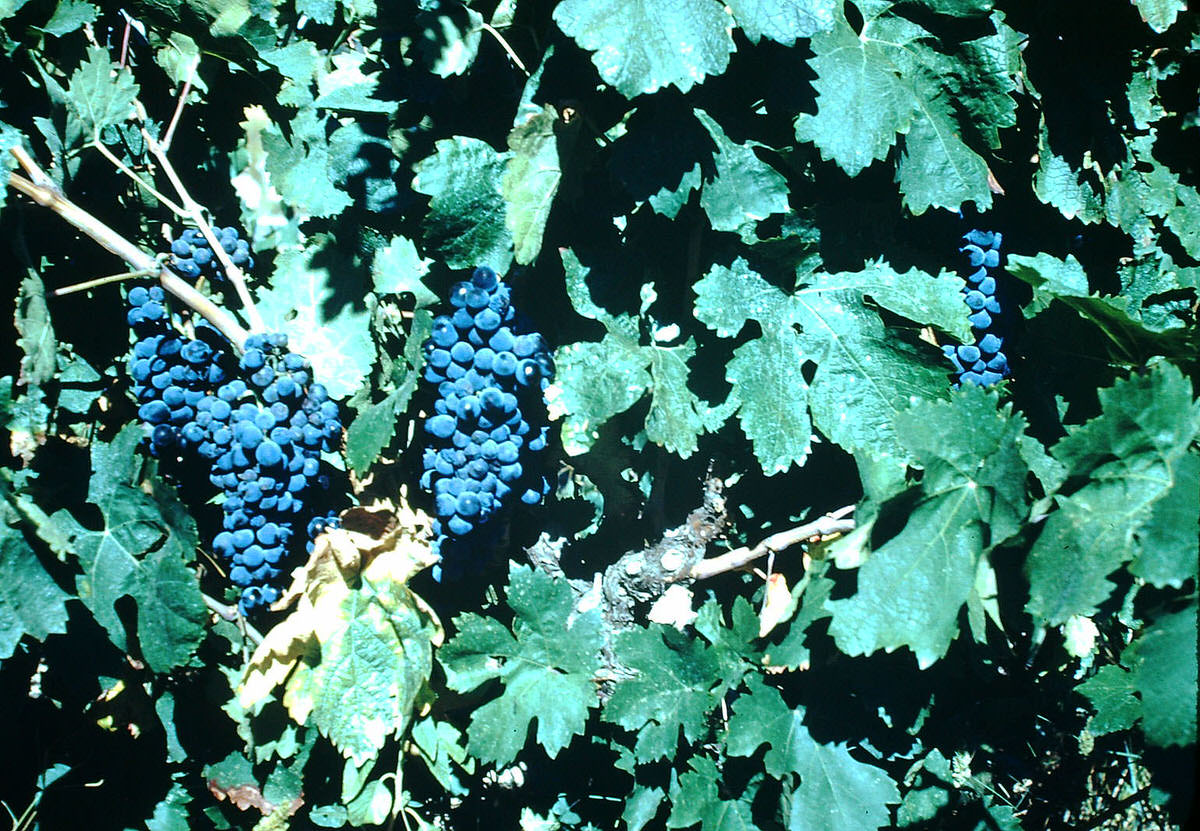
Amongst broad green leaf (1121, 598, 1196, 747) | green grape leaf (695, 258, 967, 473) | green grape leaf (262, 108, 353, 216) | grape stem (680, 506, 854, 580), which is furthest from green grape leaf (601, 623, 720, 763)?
green grape leaf (262, 108, 353, 216)

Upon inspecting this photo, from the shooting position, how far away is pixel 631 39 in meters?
1.39

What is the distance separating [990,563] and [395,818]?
1.49 m

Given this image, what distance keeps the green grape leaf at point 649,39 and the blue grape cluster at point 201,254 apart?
2.89ft

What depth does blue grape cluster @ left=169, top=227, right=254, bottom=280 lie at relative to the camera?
1.69 m

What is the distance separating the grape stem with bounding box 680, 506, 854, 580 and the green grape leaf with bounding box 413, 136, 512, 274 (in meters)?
0.84

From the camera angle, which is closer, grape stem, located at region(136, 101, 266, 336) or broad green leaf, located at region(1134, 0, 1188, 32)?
broad green leaf, located at region(1134, 0, 1188, 32)

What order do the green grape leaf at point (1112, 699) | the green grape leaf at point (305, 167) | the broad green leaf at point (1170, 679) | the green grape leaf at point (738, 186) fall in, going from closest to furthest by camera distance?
the broad green leaf at point (1170, 679) → the green grape leaf at point (738, 186) → the green grape leaf at point (305, 167) → the green grape leaf at point (1112, 699)

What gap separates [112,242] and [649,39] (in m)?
1.17

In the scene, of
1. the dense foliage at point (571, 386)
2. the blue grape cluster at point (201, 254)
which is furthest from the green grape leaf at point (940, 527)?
the blue grape cluster at point (201, 254)

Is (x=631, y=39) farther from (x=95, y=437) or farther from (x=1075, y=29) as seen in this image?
(x=95, y=437)

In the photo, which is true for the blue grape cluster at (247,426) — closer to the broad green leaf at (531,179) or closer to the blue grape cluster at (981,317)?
the broad green leaf at (531,179)

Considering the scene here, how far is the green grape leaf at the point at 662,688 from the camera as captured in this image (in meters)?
1.76

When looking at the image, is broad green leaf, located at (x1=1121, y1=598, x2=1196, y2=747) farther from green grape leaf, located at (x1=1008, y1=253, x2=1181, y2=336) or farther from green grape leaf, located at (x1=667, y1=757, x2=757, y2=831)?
green grape leaf, located at (x1=667, y1=757, x2=757, y2=831)

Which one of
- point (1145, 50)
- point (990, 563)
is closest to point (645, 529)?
point (990, 563)
